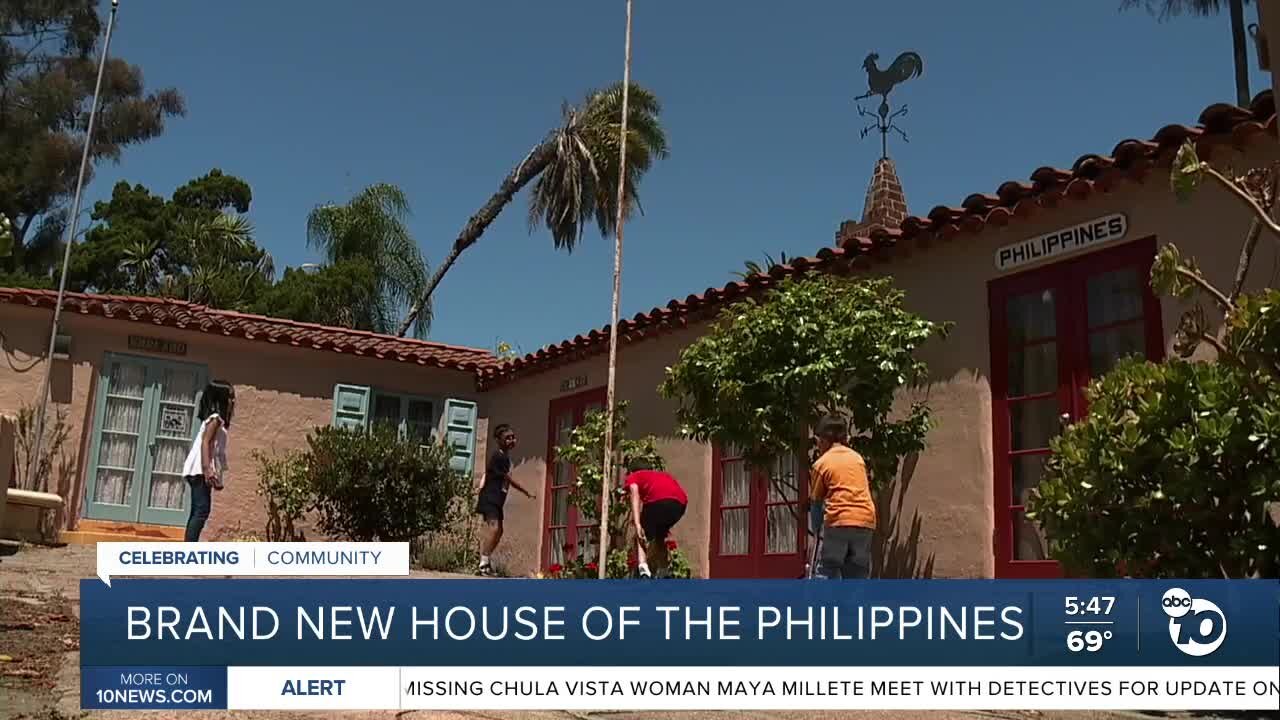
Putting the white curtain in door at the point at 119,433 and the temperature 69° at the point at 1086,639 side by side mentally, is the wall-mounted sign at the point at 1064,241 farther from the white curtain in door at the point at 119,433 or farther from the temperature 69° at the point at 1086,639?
the white curtain in door at the point at 119,433

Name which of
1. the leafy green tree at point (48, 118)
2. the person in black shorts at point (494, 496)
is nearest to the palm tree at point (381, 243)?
the leafy green tree at point (48, 118)

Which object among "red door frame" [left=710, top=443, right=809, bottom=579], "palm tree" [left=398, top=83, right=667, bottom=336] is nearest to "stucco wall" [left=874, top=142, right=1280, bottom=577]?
"red door frame" [left=710, top=443, right=809, bottom=579]

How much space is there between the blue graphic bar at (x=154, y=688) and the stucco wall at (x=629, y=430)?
676 centimetres

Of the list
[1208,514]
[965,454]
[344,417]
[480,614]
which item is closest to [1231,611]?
[1208,514]

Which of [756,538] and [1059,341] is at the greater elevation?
[1059,341]

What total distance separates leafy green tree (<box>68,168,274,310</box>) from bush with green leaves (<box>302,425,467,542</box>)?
15.4 meters

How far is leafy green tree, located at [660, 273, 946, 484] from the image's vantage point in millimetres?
7668

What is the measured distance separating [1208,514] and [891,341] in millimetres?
3129

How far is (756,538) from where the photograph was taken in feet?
32.0

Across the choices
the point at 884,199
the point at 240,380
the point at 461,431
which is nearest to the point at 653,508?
the point at 461,431

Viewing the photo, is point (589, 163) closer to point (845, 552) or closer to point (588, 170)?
point (588, 170)

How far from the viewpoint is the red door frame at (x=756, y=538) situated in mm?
9086

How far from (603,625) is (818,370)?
3872mm

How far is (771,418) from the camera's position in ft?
25.9
